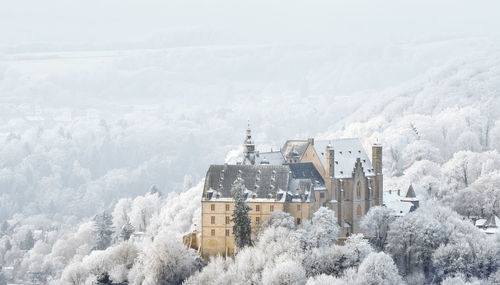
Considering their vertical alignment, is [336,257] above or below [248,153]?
below

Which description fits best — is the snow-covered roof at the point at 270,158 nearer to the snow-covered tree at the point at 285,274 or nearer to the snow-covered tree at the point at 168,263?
the snow-covered tree at the point at 168,263

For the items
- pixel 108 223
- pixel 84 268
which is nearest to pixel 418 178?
pixel 108 223

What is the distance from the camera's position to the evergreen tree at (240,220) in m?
118

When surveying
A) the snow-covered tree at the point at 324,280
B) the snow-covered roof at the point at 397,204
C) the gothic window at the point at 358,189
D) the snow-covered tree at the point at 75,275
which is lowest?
the snow-covered tree at the point at 75,275

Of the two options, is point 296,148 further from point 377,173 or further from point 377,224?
point 377,224

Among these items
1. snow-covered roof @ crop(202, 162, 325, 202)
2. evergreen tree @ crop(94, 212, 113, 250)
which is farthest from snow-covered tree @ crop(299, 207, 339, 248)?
evergreen tree @ crop(94, 212, 113, 250)

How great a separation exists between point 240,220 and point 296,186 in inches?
289

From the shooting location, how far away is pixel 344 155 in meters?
130

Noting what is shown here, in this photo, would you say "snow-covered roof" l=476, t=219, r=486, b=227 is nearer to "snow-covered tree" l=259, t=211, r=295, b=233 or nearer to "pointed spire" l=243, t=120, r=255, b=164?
"pointed spire" l=243, t=120, r=255, b=164

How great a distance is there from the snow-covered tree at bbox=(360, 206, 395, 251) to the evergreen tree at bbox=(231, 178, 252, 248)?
15.0 meters

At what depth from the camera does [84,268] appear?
141375mm

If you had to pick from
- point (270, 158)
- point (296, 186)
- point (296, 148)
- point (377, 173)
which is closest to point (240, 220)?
point (296, 186)

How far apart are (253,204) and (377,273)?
14569mm

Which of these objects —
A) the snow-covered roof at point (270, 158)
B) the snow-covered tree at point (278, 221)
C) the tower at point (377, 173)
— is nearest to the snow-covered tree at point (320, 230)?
the snow-covered tree at point (278, 221)
